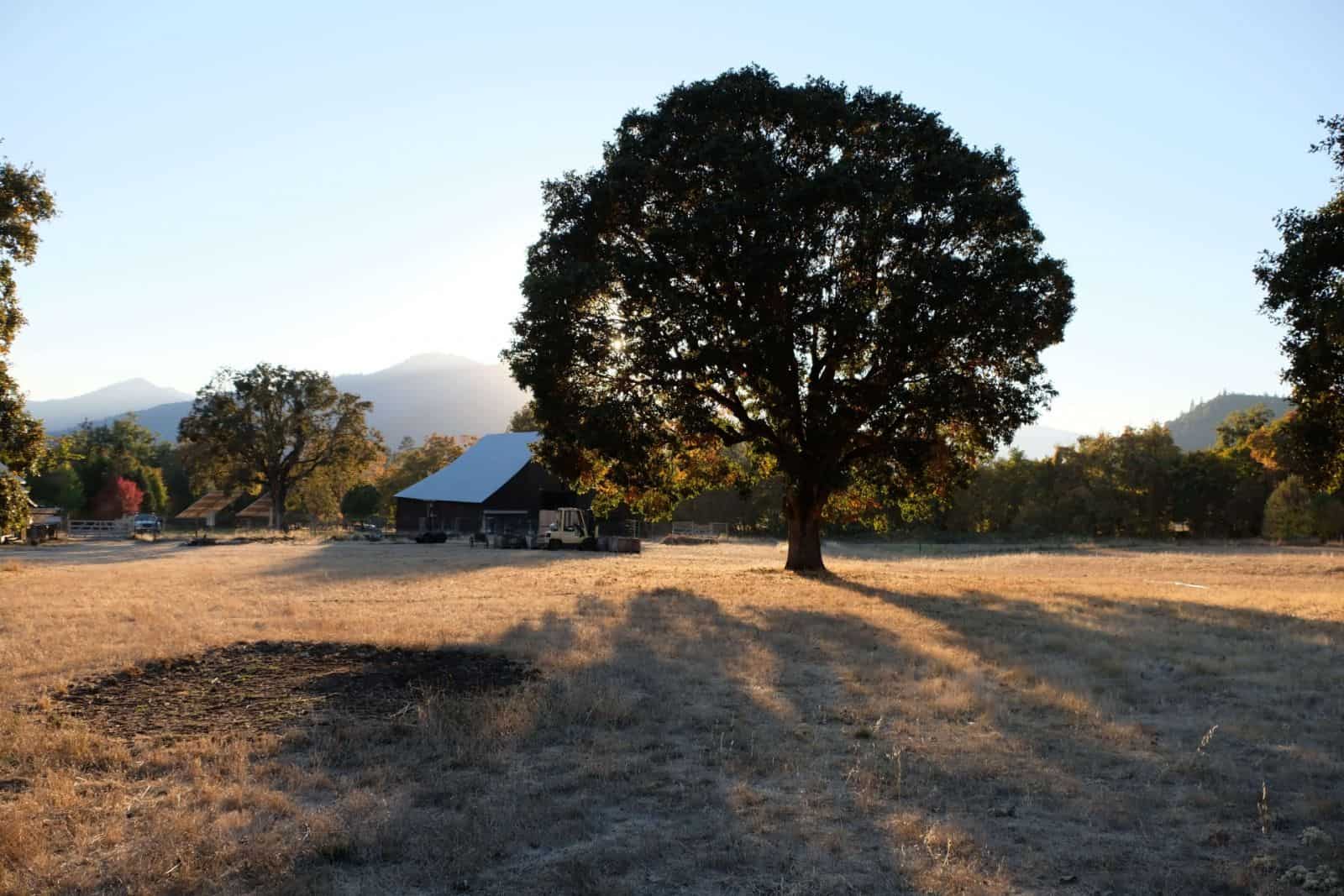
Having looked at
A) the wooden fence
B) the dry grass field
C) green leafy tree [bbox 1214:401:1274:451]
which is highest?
green leafy tree [bbox 1214:401:1274:451]

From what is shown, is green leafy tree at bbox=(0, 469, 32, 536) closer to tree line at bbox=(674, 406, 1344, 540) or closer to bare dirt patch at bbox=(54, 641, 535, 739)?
bare dirt patch at bbox=(54, 641, 535, 739)

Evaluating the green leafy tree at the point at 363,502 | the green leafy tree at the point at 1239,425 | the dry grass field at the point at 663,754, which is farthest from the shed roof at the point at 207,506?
the green leafy tree at the point at 1239,425

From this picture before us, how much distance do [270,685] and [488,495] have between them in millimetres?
53968

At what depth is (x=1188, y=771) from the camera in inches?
300

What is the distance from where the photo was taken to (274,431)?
254 ft

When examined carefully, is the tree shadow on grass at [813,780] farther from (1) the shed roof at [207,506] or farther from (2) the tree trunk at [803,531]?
(1) the shed roof at [207,506]

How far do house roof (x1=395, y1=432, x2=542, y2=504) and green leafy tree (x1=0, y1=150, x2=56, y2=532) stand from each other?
37216 millimetres

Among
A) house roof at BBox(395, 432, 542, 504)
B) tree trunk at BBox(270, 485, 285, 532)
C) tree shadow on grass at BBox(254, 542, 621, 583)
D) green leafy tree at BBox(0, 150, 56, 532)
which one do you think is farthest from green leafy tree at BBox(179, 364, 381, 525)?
green leafy tree at BBox(0, 150, 56, 532)

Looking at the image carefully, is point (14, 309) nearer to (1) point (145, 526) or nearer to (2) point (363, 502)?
(1) point (145, 526)

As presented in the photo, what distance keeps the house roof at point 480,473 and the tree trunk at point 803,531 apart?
3618 cm

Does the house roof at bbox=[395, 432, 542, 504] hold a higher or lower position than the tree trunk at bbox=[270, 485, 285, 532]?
higher

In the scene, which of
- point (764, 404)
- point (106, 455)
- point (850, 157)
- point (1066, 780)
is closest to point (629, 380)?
point (764, 404)

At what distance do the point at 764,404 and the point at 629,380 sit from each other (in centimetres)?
458

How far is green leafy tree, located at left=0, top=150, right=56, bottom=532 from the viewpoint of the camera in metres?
26.4
